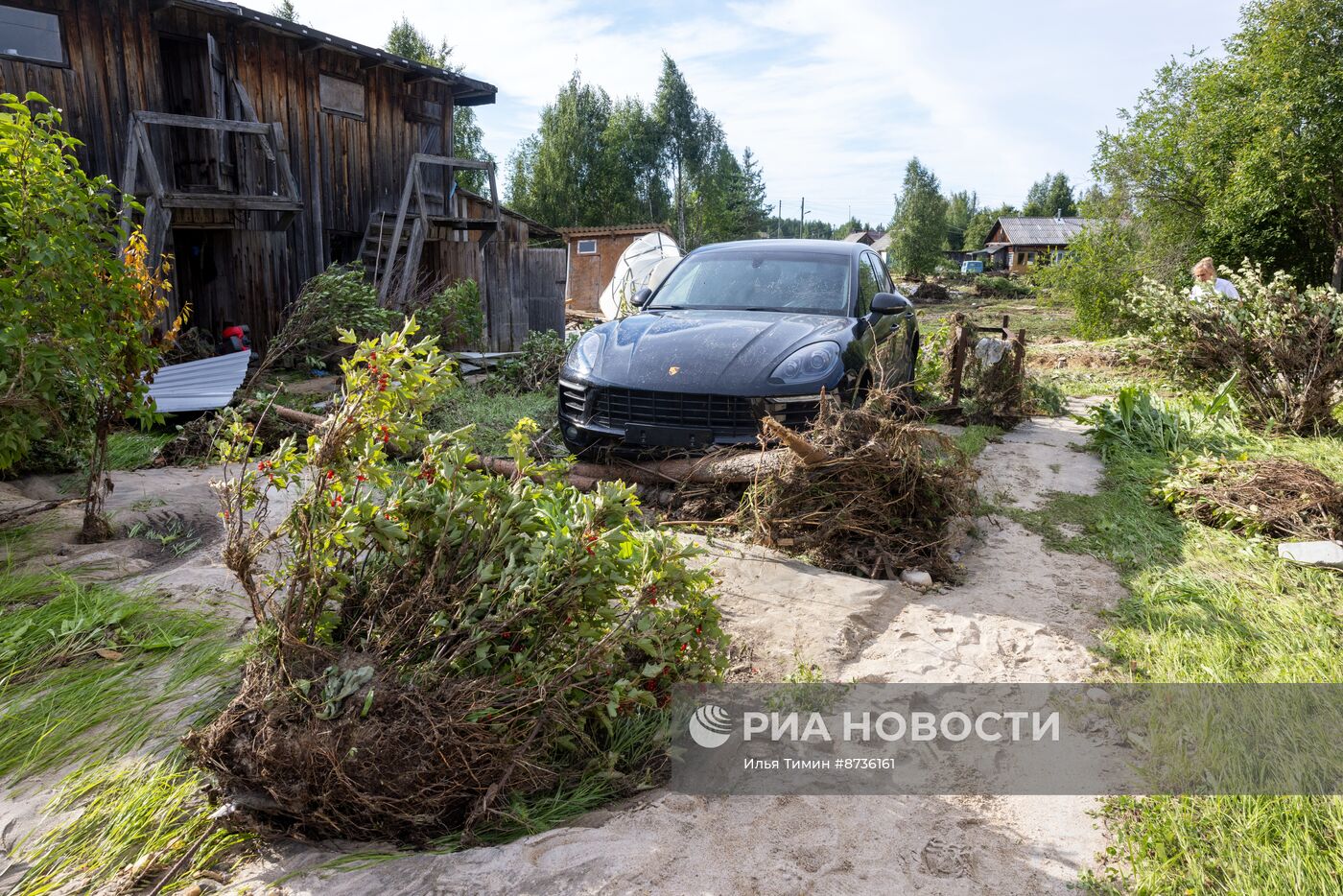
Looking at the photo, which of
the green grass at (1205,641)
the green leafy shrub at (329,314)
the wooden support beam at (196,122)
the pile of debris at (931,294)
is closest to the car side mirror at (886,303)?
the green grass at (1205,641)

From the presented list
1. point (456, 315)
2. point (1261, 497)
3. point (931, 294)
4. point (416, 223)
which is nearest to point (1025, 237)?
point (931, 294)

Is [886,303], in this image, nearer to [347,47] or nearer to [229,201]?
[229,201]

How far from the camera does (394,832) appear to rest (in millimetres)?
2592

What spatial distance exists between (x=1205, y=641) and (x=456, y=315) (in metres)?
11.1

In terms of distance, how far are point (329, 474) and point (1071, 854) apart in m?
2.61

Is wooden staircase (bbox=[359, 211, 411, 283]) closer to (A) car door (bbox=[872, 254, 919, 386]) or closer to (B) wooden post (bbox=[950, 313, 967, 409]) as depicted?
(A) car door (bbox=[872, 254, 919, 386])

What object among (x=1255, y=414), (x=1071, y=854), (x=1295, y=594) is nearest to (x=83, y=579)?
(x=1071, y=854)

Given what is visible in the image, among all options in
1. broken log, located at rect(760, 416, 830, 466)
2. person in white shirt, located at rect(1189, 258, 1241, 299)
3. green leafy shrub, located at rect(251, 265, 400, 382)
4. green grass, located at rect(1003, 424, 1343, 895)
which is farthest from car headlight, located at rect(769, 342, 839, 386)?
green leafy shrub, located at rect(251, 265, 400, 382)

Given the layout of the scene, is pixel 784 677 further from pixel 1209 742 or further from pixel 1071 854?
pixel 1209 742

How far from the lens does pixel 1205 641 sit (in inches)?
152

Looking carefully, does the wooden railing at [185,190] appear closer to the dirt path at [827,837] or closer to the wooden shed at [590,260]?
the dirt path at [827,837]

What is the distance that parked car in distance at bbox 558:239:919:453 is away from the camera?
5.55 metres

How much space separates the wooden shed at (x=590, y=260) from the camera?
31781mm

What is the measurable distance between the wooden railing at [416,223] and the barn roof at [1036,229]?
57581 millimetres
